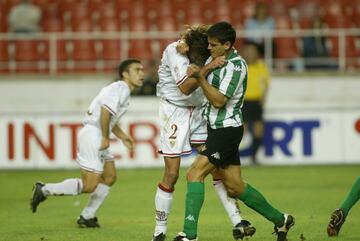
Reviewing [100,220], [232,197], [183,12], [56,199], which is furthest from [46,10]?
[232,197]

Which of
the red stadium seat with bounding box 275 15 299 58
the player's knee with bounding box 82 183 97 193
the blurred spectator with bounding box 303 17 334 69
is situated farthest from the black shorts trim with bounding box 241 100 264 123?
the player's knee with bounding box 82 183 97 193

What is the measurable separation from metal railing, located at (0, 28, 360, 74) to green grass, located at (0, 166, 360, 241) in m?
2.63

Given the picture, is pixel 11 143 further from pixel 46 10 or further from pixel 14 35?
pixel 46 10

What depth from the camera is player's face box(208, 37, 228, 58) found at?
9.03 m

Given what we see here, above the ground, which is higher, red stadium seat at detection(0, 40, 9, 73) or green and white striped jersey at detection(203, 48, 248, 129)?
green and white striped jersey at detection(203, 48, 248, 129)

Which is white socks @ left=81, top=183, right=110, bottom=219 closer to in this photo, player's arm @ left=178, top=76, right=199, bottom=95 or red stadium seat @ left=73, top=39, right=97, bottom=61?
player's arm @ left=178, top=76, right=199, bottom=95

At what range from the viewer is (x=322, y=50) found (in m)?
20.0

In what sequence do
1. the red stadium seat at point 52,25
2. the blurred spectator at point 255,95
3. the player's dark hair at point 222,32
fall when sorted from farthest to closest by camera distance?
1. the red stadium seat at point 52,25
2. the blurred spectator at point 255,95
3. the player's dark hair at point 222,32

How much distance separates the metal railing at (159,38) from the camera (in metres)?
19.8

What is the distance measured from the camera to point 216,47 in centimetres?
905

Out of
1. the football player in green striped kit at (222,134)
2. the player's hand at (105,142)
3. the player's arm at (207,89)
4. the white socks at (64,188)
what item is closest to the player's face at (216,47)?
the football player in green striped kit at (222,134)

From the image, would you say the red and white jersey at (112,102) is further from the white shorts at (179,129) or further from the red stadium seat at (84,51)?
the red stadium seat at (84,51)

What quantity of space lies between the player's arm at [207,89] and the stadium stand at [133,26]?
36.0 ft

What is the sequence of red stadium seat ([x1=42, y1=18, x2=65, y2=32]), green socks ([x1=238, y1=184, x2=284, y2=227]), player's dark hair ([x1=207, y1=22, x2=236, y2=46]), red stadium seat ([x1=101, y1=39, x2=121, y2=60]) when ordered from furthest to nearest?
red stadium seat ([x1=42, y1=18, x2=65, y2=32]) → red stadium seat ([x1=101, y1=39, x2=121, y2=60]) → green socks ([x1=238, y1=184, x2=284, y2=227]) → player's dark hair ([x1=207, y1=22, x2=236, y2=46])
